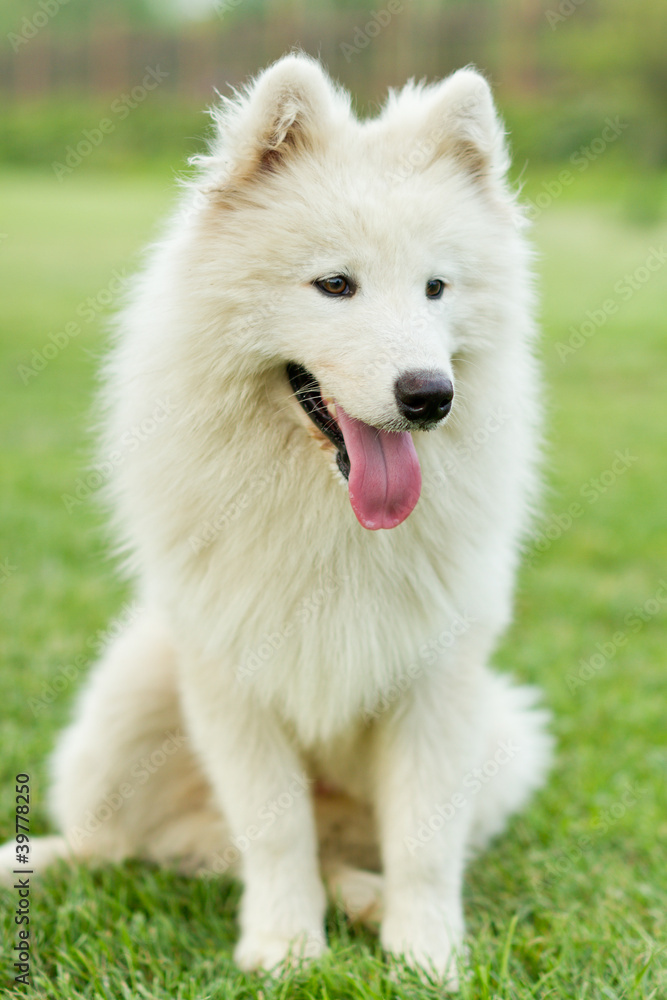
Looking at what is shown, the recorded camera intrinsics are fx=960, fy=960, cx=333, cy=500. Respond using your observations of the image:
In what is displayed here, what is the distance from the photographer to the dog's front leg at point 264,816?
2781mm

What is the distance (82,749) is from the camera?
10.6ft

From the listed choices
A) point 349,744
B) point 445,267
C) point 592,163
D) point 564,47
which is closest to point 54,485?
point 349,744

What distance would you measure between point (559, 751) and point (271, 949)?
1.69 m

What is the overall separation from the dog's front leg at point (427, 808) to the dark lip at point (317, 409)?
739 mm

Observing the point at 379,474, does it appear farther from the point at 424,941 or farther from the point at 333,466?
the point at 424,941

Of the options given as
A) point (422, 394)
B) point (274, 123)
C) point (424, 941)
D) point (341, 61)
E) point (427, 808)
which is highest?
point (341, 61)

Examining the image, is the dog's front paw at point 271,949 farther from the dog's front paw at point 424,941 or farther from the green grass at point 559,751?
the dog's front paw at point 424,941

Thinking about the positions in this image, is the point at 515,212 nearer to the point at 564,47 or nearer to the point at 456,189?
the point at 456,189

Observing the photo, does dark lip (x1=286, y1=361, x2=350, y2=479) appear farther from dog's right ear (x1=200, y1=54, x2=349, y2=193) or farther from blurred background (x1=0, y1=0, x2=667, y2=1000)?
blurred background (x1=0, y1=0, x2=667, y2=1000)

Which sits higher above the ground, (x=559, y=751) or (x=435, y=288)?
(x=435, y=288)

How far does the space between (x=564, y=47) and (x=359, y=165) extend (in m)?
25.7

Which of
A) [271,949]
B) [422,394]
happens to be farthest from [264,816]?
[422,394]

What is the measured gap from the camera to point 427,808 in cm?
280

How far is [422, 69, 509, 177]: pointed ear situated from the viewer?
2.68m
